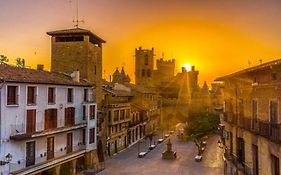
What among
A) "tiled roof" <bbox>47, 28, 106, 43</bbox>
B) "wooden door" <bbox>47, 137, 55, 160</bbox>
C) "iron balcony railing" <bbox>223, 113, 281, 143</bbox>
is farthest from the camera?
"tiled roof" <bbox>47, 28, 106, 43</bbox>

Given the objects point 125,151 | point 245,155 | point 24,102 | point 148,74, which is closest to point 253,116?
point 245,155

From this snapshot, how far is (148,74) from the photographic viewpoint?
101 metres

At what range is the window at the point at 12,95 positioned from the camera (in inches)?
1040

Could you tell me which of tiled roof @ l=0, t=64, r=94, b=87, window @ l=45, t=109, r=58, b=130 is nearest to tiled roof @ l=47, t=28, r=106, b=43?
tiled roof @ l=0, t=64, r=94, b=87

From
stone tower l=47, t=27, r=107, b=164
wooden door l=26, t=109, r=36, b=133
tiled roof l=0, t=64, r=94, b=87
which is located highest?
stone tower l=47, t=27, r=107, b=164

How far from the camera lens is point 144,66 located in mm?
101312

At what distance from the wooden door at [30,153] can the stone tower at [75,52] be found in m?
13.7

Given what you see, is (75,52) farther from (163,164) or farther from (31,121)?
(163,164)

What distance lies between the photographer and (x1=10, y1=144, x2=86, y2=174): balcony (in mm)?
26406

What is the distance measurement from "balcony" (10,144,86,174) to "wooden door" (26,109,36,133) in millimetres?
2263

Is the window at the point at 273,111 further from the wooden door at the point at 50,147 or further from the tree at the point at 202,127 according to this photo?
the tree at the point at 202,127

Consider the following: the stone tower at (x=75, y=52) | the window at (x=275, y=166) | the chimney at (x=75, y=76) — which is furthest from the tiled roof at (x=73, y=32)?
the window at (x=275, y=166)

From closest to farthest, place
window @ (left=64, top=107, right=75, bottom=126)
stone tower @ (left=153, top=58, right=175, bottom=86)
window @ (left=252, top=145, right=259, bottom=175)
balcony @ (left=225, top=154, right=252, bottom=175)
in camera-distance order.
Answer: window @ (left=252, top=145, right=259, bottom=175) < balcony @ (left=225, top=154, right=252, bottom=175) < window @ (left=64, top=107, right=75, bottom=126) < stone tower @ (left=153, top=58, right=175, bottom=86)

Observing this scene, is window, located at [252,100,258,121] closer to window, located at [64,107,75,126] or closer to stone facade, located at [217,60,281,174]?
stone facade, located at [217,60,281,174]
